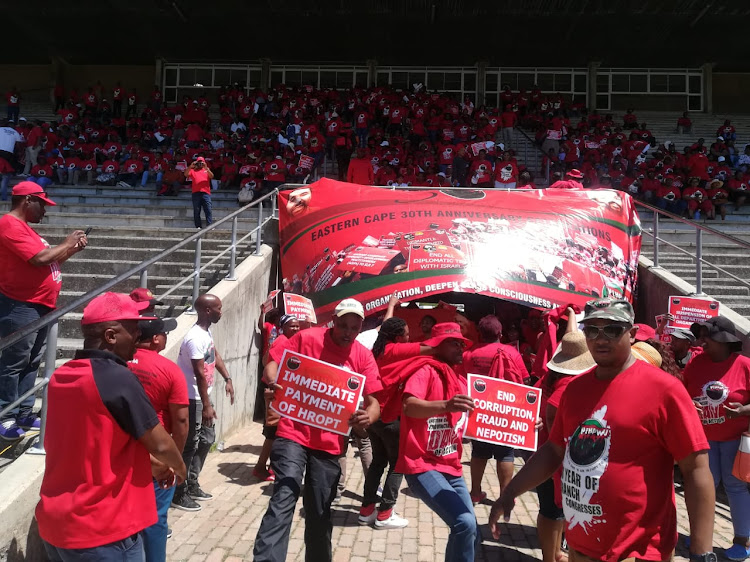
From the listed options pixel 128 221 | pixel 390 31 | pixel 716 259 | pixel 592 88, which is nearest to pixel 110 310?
pixel 128 221

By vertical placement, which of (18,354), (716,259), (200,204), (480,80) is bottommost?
(18,354)

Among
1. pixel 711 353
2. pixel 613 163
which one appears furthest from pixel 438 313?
pixel 613 163

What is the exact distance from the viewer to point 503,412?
471cm

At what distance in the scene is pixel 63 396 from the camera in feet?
8.55

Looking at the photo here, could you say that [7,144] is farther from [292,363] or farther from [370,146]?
[292,363]

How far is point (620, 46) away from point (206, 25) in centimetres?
1657

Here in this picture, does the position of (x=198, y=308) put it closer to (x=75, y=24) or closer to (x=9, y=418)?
(x=9, y=418)

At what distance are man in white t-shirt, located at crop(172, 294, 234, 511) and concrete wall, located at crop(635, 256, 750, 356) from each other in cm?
712

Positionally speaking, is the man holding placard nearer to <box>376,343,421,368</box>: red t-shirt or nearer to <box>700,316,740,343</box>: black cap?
<box>376,343,421,368</box>: red t-shirt

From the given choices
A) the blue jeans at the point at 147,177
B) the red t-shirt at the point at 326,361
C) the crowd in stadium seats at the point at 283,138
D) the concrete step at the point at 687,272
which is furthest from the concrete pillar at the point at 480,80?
Result: the red t-shirt at the point at 326,361

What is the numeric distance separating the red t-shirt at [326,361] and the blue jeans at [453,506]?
0.59 metres

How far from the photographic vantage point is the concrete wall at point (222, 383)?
3.79 meters

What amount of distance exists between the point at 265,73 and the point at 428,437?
2608cm

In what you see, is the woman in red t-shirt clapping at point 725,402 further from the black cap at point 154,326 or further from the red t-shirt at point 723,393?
the black cap at point 154,326
